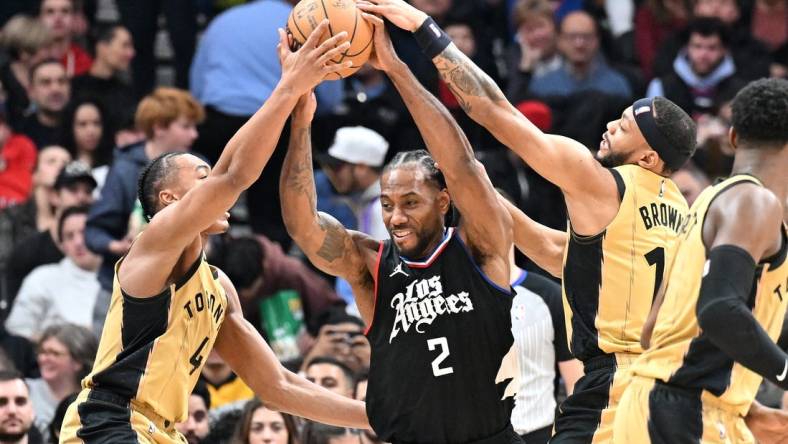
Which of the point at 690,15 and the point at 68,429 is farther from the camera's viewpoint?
the point at 690,15

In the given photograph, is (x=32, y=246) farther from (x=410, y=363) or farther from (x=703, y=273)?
(x=703, y=273)

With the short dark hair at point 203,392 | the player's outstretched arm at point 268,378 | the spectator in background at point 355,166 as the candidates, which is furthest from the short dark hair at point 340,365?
the player's outstretched arm at point 268,378

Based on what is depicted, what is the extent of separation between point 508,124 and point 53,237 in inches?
242

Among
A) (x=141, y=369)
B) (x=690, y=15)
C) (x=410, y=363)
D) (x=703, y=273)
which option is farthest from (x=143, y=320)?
(x=690, y=15)

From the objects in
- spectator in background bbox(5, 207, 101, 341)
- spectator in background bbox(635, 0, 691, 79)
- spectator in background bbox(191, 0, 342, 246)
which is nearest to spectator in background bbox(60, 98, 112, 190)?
spectator in background bbox(191, 0, 342, 246)

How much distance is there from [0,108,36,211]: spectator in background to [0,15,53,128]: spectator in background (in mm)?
607

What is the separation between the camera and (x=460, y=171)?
6.57m

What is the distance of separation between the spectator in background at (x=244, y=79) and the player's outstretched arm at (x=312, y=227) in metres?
5.32

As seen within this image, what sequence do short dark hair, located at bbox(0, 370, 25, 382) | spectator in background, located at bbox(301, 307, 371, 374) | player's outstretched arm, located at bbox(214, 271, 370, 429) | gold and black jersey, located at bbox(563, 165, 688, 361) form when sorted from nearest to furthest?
1. gold and black jersey, located at bbox(563, 165, 688, 361)
2. player's outstretched arm, located at bbox(214, 271, 370, 429)
3. short dark hair, located at bbox(0, 370, 25, 382)
4. spectator in background, located at bbox(301, 307, 371, 374)

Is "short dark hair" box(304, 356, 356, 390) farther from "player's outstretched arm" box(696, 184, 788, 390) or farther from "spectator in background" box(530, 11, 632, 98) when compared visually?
"player's outstretched arm" box(696, 184, 788, 390)

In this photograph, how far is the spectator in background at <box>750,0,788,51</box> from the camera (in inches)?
563

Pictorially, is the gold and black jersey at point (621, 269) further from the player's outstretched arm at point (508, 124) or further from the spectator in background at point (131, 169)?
the spectator in background at point (131, 169)

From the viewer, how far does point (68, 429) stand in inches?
264

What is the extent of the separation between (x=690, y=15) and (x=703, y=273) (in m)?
9.20
